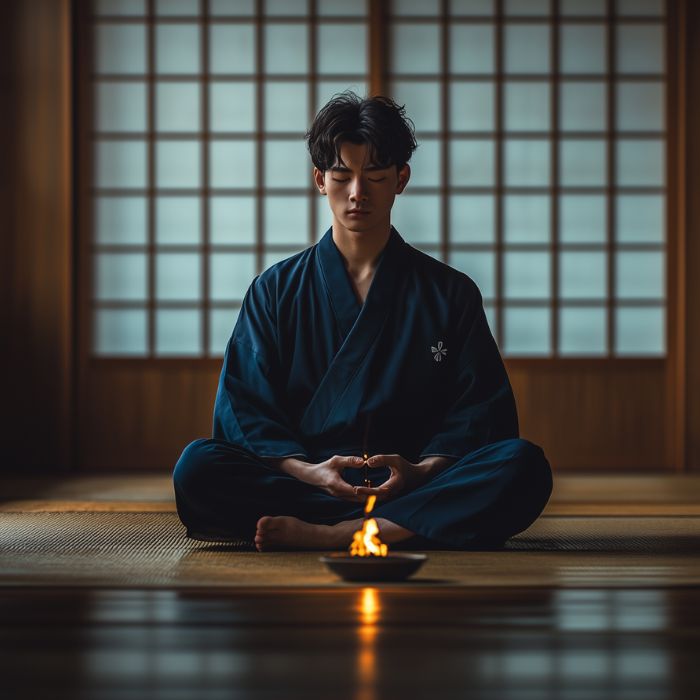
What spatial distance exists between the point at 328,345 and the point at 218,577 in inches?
31.0

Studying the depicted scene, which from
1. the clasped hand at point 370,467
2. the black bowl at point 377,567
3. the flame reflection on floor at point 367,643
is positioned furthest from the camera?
the clasped hand at point 370,467

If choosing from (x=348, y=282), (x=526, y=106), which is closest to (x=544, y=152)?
(x=526, y=106)

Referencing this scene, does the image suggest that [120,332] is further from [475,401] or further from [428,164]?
[475,401]

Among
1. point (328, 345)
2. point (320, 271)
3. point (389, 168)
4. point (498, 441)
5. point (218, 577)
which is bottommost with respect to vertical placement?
point (218, 577)

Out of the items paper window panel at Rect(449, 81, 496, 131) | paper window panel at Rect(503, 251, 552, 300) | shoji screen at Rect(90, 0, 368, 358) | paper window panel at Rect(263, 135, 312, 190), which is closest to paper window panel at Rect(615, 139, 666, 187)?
paper window panel at Rect(503, 251, 552, 300)

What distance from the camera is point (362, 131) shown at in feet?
8.86

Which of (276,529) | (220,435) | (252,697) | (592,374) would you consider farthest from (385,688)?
(592,374)

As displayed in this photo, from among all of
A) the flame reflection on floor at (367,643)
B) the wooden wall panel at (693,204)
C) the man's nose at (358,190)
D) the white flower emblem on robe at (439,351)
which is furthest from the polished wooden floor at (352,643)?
the wooden wall panel at (693,204)

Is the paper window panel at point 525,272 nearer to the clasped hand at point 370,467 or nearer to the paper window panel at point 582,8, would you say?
the paper window panel at point 582,8

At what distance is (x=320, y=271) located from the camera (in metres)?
2.84

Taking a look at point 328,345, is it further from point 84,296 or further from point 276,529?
point 84,296

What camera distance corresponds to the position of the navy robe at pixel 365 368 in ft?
8.72

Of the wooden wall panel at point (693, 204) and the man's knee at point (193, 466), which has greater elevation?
the wooden wall panel at point (693, 204)

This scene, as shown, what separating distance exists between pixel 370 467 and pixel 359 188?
622mm
